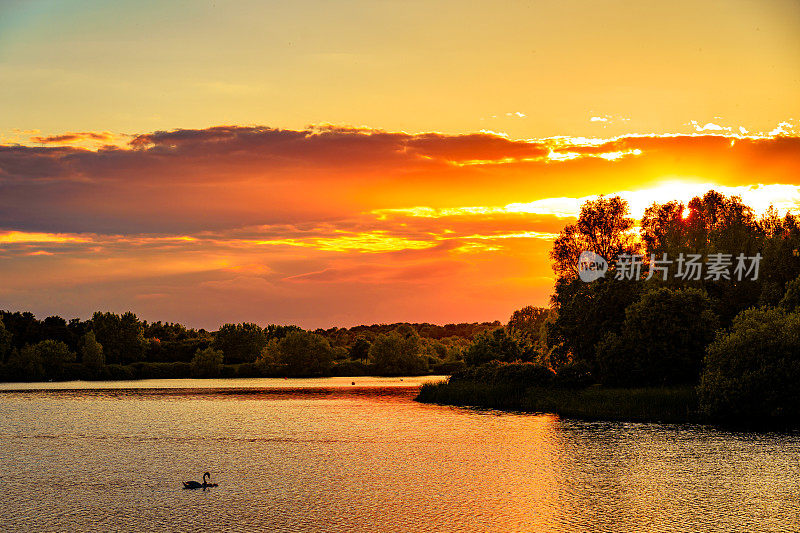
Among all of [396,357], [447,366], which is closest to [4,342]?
[396,357]

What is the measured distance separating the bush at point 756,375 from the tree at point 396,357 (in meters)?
128

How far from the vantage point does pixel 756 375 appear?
53.4 meters

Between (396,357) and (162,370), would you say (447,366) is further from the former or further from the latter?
(162,370)

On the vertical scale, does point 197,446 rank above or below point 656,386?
below

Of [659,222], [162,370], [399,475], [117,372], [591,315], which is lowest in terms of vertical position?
[117,372]

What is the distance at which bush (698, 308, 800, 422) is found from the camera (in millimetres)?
52938

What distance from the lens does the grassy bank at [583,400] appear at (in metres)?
61.2

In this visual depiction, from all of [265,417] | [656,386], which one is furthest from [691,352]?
[265,417]

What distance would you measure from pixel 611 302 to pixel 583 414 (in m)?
18.6

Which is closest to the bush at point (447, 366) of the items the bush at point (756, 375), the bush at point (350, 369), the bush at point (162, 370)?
the bush at point (350, 369)

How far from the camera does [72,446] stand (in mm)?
50906

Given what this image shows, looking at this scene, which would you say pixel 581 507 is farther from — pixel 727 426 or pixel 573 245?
pixel 573 245

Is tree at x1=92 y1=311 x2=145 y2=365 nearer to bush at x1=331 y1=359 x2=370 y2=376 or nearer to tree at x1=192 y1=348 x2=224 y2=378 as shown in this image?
tree at x1=192 y1=348 x2=224 y2=378

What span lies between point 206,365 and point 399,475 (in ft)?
483
